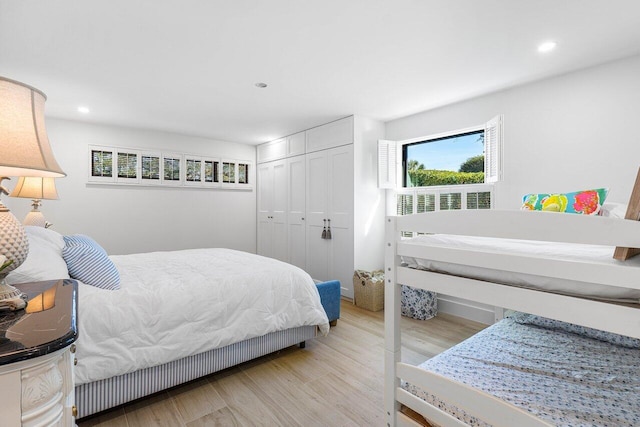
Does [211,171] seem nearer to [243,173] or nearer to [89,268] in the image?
[243,173]

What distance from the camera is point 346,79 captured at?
9.53ft

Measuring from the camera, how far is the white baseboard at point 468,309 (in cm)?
322

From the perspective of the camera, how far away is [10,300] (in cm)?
92

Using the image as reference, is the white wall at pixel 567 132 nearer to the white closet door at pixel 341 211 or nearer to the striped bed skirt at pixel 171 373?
the white closet door at pixel 341 211

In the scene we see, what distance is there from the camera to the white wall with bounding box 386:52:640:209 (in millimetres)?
2482

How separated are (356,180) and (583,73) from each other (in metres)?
2.39

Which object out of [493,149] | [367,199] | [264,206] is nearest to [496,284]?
[493,149]

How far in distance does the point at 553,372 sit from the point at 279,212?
14.4 feet

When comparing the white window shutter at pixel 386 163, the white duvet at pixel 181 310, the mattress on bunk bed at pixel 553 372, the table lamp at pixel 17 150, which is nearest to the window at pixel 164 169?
the white duvet at pixel 181 310

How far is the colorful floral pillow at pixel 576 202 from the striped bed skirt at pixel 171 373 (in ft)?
7.29

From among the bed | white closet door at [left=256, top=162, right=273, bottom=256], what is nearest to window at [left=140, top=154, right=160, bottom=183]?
white closet door at [left=256, top=162, right=273, bottom=256]

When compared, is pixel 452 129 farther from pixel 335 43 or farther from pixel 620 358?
pixel 620 358

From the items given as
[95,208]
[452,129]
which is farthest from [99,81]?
[452,129]

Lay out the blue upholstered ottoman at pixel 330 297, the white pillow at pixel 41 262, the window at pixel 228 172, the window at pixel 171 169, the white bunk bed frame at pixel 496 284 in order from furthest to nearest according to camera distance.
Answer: the window at pixel 228 172 → the window at pixel 171 169 → the blue upholstered ottoman at pixel 330 297 → the white pillow at pixel 41 262 → the white bunk bed frame at pixel 496 284
